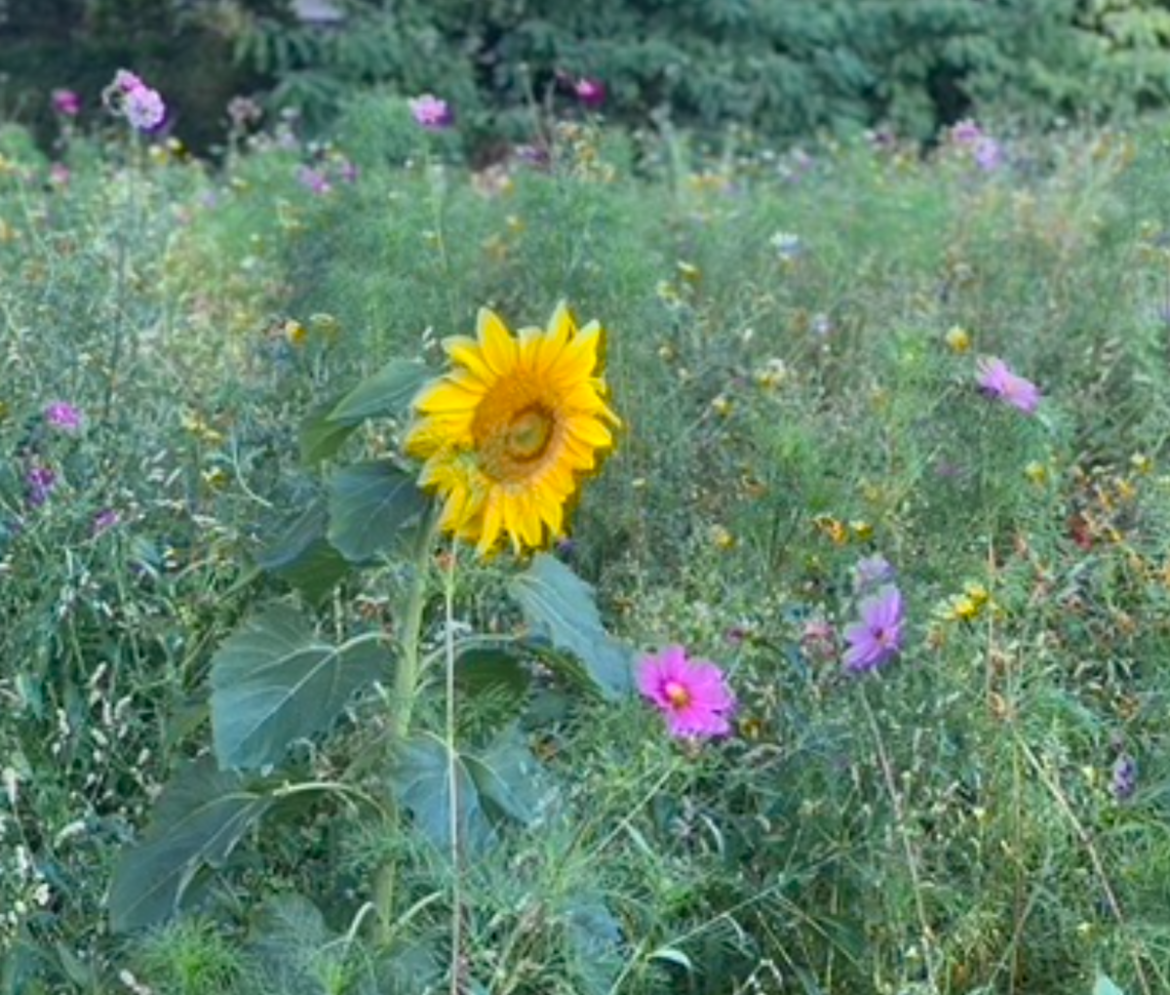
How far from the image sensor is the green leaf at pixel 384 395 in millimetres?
2738

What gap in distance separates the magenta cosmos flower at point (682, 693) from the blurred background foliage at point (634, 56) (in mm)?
6958

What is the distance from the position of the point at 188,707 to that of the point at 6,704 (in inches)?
11.4

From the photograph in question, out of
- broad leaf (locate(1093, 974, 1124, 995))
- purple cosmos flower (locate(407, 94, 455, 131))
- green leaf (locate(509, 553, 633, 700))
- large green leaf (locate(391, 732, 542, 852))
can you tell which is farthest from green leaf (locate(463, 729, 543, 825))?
purple cosmos flower (locate(407, 94, 455, 131))

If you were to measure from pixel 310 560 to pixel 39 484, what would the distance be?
84cm

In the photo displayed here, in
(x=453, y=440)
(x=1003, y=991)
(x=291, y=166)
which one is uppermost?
(x=453, y=440)

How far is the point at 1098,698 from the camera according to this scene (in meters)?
3.49

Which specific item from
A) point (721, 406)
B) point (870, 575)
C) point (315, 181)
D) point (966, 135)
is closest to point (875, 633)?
point (870, 575)

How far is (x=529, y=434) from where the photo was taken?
8.86ft

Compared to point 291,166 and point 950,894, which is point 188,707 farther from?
point 291,166

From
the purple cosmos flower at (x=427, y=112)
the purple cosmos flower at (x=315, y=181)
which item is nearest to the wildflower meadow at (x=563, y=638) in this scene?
the purple cosmos flower at (x=427, y=112)

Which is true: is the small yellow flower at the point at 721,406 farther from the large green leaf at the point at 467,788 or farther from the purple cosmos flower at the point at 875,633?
the large green leaf at the point at 467,788

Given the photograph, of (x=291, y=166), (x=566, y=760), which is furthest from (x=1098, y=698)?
(x=291, y=166)

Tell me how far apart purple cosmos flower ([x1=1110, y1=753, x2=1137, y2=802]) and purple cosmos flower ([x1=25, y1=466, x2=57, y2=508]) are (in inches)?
55.7

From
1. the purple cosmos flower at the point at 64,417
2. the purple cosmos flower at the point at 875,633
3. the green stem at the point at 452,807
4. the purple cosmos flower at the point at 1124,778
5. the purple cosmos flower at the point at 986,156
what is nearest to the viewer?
the green stem at the point at 452,807
